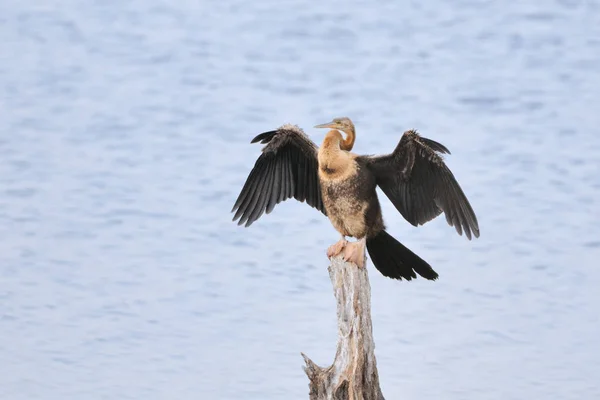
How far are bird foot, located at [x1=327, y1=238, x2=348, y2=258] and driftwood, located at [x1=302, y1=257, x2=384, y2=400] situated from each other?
0.23 meters

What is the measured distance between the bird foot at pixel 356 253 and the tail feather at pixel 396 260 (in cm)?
39

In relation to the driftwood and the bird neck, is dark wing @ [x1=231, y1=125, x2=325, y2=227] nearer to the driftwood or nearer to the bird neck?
the bird neck

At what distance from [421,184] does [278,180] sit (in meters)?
1.17

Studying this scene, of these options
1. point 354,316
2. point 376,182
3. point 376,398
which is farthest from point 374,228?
point 376,398

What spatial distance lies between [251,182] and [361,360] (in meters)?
1.89

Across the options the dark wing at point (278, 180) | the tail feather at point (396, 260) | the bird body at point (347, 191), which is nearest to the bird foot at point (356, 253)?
the bird body at point (347, 191)

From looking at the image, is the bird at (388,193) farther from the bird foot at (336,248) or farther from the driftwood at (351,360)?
the driftwood at (351,360)

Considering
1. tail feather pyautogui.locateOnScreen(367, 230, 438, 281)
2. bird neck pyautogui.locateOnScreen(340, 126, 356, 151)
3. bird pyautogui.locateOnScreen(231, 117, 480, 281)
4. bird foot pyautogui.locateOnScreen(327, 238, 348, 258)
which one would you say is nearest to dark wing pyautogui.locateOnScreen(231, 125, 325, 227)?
bird pyautogui.locateOnScreen(231, 117, 480, 281)

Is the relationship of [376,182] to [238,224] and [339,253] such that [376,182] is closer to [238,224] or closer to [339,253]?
[339,253]

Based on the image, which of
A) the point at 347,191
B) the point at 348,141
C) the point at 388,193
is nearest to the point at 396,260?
the point at 388,193

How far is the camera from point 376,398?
5008 millimetres

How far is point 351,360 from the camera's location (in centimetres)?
497

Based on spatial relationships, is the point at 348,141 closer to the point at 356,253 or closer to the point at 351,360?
the point at 356,253

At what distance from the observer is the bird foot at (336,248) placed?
17.3ft
